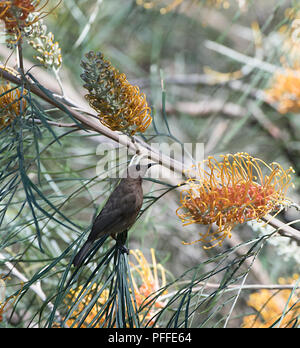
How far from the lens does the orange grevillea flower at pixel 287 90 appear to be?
1.53 metres

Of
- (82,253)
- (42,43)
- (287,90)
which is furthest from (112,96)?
(287,90)

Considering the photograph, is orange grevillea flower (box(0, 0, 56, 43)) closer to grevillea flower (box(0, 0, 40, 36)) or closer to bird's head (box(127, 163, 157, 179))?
grevillea flower (box(0, 0, 40, 36))

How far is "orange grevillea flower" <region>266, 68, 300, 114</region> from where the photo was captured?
1.53 metres

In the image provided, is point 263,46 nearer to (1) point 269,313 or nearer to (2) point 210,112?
(2) point 210,112

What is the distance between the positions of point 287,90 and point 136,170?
100 cm

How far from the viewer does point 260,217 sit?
644 mm

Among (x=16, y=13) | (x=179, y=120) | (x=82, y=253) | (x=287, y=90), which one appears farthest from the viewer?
(x=179, y=120)

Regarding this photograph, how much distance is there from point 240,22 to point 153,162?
1.99 m

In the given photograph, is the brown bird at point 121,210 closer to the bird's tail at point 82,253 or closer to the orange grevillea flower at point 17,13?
the bird's tail at point 82,253

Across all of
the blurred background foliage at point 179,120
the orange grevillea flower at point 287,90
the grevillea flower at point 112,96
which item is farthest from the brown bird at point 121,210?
the orange grevillea flower at point 287,90

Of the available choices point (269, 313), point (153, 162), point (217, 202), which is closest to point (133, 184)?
point (153, 162)

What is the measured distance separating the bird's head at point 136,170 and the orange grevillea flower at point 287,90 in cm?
91

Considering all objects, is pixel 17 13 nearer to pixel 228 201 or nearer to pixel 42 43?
pixel 42 43

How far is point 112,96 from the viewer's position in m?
0.62
